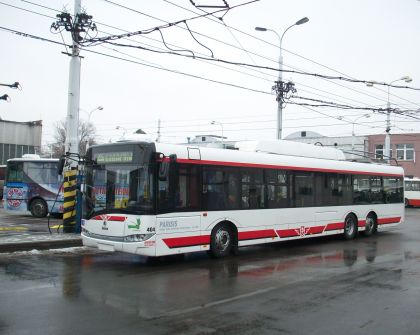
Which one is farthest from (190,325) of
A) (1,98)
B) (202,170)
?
(1,98)

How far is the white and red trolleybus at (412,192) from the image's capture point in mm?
44594

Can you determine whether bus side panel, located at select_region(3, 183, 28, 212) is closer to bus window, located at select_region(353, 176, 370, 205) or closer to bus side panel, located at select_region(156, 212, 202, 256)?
bus side panel, located at select_region(156, 212, 202, 256)

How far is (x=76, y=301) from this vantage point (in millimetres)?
7652

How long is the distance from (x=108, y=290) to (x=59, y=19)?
10187 millimetres

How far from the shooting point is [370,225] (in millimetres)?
19047

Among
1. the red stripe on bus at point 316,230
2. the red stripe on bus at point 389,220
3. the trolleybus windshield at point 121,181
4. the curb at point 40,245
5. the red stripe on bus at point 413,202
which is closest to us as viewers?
the trolleybus windshield at point 121,181

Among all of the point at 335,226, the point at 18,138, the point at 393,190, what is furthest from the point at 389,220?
the point at 18,138

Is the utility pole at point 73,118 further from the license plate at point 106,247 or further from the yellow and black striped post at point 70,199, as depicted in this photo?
the license plate at point 106,247

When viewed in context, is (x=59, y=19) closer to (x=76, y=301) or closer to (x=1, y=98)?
(x=76, y=301)

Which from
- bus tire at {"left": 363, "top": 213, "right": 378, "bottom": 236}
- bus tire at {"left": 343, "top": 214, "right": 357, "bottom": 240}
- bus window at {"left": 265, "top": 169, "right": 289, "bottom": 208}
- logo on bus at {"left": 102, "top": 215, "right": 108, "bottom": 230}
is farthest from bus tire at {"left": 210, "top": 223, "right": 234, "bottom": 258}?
bus tire at {"left": 363, "top": 213, "right": 378, "bottom": 236}

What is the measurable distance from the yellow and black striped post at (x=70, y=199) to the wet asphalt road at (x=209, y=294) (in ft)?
9.07

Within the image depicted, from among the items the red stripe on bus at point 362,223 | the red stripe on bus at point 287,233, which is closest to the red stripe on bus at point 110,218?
the red stripe on bus at point 287,233

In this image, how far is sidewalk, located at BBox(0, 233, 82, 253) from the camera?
42.0 ft

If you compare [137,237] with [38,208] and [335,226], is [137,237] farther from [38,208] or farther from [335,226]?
[38,208]
